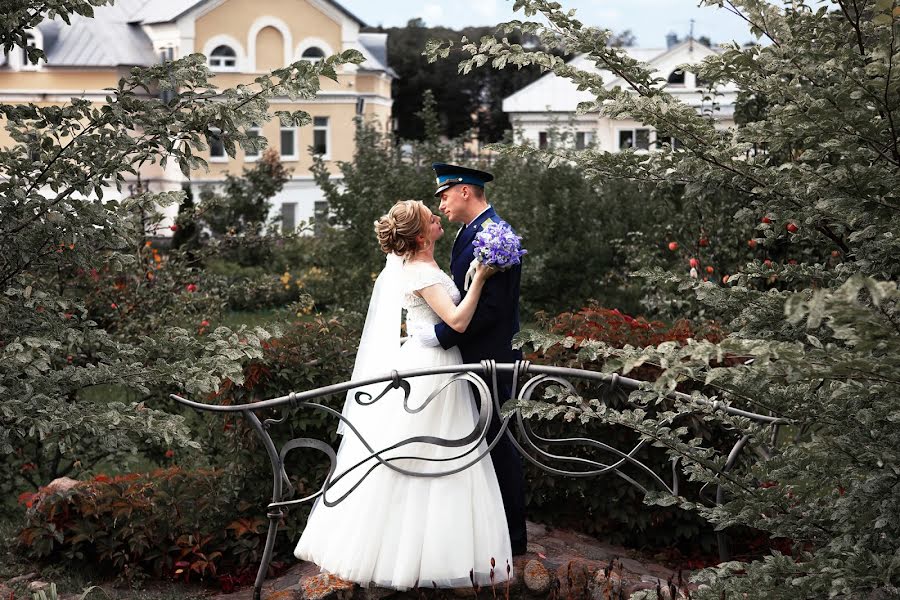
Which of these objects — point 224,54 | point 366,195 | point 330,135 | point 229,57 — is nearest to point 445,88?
point 330,135

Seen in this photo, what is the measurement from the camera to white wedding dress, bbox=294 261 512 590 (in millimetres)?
4598

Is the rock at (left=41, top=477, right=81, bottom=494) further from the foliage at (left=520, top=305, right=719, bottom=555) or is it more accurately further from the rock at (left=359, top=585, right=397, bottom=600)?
the foliage at (left=520, top=305, right=719, bottom=555)

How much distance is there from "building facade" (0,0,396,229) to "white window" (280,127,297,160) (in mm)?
38

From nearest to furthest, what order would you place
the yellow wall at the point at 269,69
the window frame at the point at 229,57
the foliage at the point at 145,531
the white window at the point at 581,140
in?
the foliage at the point at 145,531
the white window at the point at 581,140
the yellow wall at the point at 269,69
the window frame at the point at 229,57

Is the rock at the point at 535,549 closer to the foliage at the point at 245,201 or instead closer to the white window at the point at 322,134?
the foliage at the point at 245,201

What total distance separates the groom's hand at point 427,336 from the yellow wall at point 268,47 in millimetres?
37157

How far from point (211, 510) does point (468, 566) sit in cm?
147

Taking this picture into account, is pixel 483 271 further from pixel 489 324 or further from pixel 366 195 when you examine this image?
pixel 366 195

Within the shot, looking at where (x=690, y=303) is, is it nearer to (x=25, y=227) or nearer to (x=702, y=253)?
(x=702, y=253)

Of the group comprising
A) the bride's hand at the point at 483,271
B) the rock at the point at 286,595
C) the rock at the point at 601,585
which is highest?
the bride's hand at the point at 483,271

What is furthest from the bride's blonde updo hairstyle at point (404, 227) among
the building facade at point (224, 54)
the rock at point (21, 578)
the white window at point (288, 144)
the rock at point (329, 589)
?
the white window at point (288, 144)

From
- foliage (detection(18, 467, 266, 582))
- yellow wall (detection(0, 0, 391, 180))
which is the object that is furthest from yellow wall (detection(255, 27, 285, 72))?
foliage (detection(18, 467, 266, 582))

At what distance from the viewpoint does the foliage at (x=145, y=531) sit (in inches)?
208

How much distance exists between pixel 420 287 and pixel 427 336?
230 millimetres
